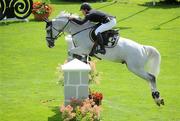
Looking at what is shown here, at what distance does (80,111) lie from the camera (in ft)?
50.4

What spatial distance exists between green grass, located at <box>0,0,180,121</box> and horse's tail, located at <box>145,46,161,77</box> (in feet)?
4.52

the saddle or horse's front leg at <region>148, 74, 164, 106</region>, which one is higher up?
the saddle

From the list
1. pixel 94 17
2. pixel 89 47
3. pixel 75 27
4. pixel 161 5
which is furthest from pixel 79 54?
pixel 161 5

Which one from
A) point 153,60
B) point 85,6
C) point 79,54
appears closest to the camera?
point 85,6

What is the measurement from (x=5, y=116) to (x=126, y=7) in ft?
80.6

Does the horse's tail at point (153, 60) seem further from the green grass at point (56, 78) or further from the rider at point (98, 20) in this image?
the rider at point (98, 20)

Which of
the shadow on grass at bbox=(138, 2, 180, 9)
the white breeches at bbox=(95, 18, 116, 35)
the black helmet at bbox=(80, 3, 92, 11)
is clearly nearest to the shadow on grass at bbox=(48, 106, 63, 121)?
the white breeches at bbox=(95, 18, 116, 35)

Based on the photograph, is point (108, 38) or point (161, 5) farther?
point (161, 5)

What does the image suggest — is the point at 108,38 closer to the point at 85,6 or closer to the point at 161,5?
the point at 85,6

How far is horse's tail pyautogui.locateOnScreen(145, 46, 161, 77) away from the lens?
1781cm

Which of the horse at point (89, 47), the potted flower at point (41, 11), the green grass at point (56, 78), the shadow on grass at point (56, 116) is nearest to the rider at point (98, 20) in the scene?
the horse at point (89, 47)

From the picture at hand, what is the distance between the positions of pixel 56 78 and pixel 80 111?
7.03 m

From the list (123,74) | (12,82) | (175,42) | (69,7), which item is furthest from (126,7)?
(12,82)

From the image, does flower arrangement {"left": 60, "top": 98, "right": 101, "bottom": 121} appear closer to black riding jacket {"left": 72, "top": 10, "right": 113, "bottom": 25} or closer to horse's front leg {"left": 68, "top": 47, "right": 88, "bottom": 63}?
horse's front leg {"left": 68, "top": 47, "right": 88, "bottom": 63}
